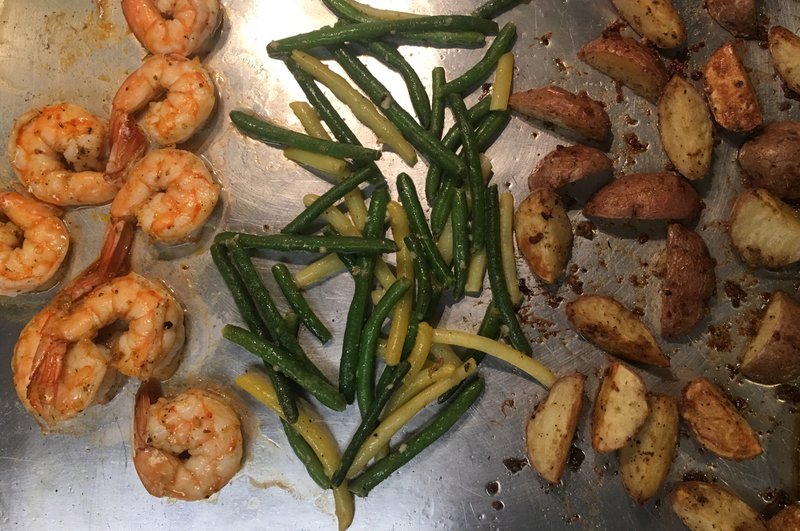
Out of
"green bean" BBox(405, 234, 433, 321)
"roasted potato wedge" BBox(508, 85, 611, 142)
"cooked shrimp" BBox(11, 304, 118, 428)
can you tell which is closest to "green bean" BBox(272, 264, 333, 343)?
"green bean" BBox(405, 234, 433, 321)

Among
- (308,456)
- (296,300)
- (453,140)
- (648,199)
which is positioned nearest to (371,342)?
(296,300)

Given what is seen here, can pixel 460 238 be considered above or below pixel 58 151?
below

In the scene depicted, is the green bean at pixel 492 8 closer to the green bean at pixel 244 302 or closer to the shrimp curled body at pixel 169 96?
the shrimp curled body at pixel 169 96

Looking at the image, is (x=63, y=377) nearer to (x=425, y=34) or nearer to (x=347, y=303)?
(x=347, y=303)

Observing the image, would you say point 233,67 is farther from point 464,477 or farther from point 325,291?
point 464,477

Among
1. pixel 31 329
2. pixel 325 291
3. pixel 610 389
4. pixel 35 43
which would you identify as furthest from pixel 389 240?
pixel 35 43

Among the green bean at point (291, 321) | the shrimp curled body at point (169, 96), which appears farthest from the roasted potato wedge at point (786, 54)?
the shrimp curled body at point (169, 96)
